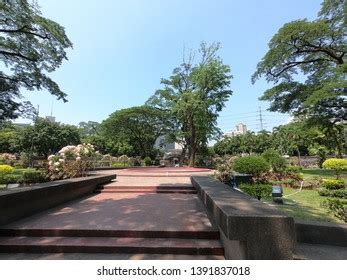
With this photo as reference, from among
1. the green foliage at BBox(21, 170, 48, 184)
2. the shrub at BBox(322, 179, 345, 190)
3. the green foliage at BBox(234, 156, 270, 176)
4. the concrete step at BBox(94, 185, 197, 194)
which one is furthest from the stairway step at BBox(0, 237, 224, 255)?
the shrub at BBox(322, 179, 345, 190)

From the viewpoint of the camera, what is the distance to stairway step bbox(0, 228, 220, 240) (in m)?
3.68

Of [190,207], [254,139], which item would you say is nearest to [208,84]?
[190,207]

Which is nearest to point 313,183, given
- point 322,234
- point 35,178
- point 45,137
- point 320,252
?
point 322,234

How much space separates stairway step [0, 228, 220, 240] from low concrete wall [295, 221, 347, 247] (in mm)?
1438

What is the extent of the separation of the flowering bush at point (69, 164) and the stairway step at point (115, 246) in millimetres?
5407

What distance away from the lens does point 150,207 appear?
17.7ft

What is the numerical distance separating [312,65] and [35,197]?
875 inches

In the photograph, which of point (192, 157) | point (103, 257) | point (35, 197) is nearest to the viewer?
point (103, 257)

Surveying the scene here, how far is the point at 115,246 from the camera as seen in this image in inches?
132

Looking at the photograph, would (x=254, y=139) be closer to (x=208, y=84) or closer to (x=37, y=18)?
(x=208, y=84)

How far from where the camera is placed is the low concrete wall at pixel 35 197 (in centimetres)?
416

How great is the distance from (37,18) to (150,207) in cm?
1346

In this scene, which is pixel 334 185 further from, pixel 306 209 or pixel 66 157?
pixel 66 157

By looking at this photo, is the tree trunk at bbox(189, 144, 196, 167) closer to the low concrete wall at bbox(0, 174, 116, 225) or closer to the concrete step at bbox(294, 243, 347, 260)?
Answer: the low concrete wall at bbox(0, 174, 116, 225)
